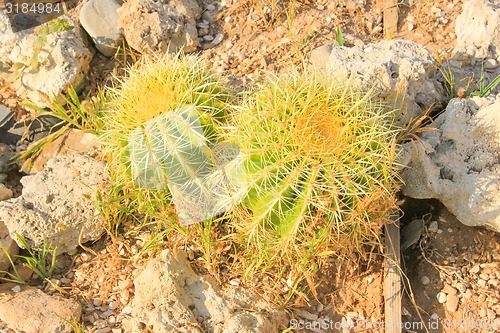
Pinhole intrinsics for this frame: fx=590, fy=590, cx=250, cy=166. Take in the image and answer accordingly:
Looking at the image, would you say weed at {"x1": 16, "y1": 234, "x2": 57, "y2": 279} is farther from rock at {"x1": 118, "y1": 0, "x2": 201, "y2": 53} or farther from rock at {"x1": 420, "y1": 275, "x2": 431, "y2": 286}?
rock at {"x1": 420, "y1": 275, "x2": 431, "y2": 286}

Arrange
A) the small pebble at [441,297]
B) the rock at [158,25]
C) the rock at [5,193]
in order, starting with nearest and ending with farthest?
1. the small pebble at [441,297]
2. the rock at [5,193]
3. the rock at [158,25]

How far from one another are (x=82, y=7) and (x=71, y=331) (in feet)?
6.51

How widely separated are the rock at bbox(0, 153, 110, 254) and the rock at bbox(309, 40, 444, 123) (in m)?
1.27

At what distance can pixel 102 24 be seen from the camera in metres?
3.48

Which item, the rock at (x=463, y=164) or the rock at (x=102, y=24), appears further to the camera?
the rock at (x=102, y=24)

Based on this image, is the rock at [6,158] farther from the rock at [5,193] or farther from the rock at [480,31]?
the rock at [480,31]

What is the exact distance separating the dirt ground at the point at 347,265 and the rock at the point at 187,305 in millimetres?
163

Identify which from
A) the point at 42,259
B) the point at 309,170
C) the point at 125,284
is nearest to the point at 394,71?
the point at 309,170

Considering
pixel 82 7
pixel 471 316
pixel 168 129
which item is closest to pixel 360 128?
pixel 168 129

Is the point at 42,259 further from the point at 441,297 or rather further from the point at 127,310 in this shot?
the point at 441,297

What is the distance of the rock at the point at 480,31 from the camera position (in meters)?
3.31

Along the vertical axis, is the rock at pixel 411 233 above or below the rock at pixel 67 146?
below

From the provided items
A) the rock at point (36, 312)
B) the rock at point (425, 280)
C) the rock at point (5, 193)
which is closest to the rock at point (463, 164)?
the rock at point (425, 280)

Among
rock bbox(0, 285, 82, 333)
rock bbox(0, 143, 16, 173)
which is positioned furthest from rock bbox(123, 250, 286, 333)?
rock bbox(0, 143, 16, 173)
